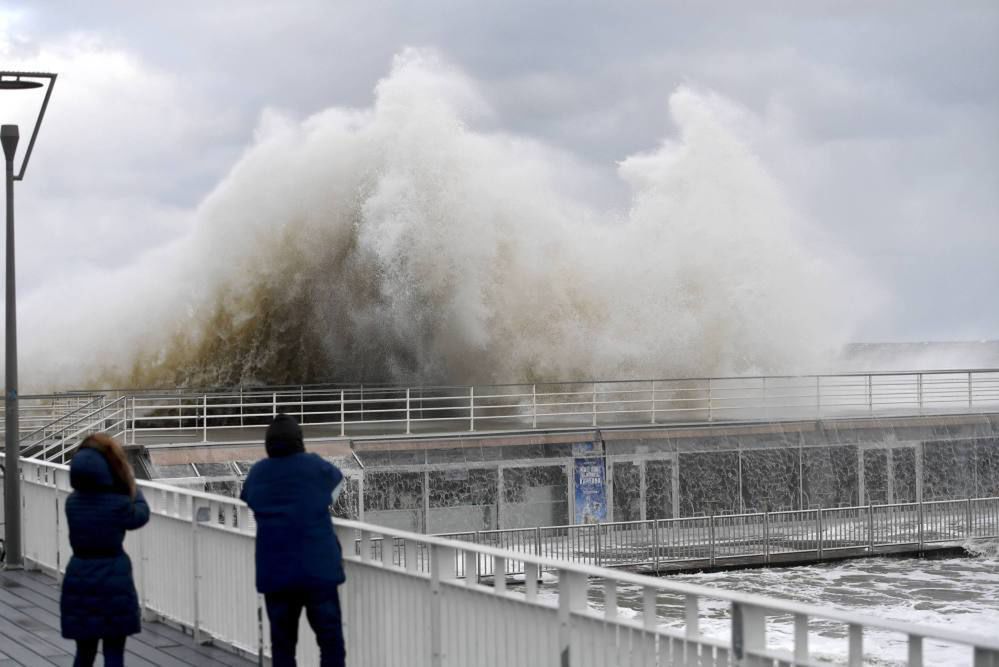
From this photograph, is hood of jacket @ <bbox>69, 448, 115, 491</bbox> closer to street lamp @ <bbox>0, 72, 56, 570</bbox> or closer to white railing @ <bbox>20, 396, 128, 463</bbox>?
street lamp @ <bbox>0, 72, 56, 570</bbox>

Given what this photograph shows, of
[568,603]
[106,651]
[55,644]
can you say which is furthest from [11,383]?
[568,603]

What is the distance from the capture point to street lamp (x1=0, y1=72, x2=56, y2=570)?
12.5 meters

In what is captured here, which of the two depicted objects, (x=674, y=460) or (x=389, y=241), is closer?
(x=674, y=460)

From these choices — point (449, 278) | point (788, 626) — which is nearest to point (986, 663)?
point (788, 626)

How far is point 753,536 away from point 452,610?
17665 mm

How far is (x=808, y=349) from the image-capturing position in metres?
41.2

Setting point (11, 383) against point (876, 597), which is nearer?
point (11, 383)

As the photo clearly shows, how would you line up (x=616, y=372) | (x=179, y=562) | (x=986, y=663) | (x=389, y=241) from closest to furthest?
1. (x=986, y=663)
2. (x=179, y=562)
3. (x=389, y=241)
4. (x=616, y=372)

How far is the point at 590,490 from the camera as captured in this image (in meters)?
25.1

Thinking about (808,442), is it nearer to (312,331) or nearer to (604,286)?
(604,286)

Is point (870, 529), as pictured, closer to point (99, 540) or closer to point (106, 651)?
point (106, 651)

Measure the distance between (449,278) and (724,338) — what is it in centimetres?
955

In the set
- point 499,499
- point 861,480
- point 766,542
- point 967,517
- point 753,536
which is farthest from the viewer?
point 861,480

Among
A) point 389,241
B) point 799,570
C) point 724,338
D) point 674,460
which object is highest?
point 389,241
